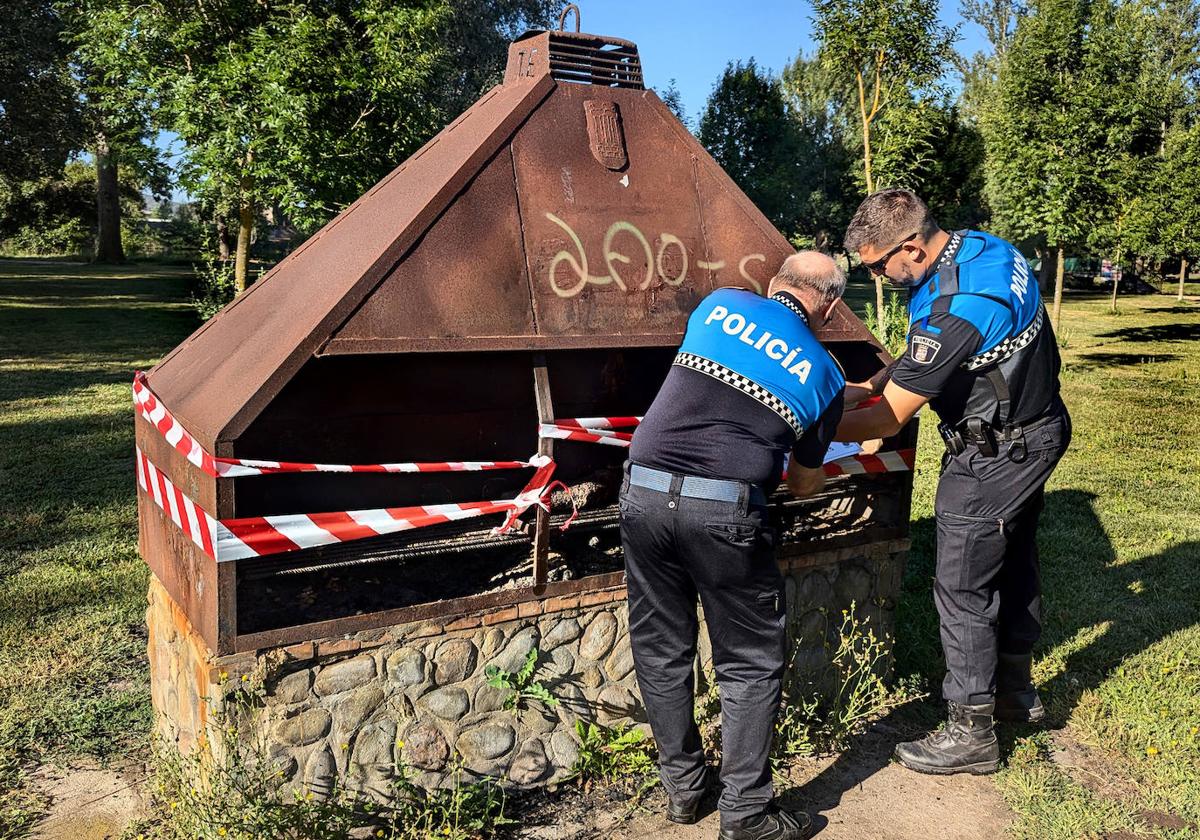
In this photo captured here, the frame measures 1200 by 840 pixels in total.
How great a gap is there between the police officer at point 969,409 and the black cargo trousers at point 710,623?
919 millimetres

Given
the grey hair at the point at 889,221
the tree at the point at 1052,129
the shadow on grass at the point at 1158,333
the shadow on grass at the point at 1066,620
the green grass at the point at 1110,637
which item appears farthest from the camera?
the shadow on grass at the point at 1158,333

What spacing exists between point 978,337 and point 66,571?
5.86 m

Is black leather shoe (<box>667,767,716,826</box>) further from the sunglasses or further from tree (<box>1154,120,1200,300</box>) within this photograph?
tree (<box>1154,120,1200,300</box>)

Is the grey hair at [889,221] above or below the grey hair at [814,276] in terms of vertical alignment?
above

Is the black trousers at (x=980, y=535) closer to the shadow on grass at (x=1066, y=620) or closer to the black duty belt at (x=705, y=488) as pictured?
the shadow on grass at (x=1066, y=620)

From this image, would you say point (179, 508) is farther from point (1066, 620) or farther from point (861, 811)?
point (1066, 620)

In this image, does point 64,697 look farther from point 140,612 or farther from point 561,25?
point 561,25

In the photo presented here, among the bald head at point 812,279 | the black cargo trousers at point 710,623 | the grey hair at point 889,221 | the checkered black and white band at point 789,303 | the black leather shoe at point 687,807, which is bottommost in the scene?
the black leather shoe at point 687,807

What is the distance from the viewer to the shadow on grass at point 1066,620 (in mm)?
4598

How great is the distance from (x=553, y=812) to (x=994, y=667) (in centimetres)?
203

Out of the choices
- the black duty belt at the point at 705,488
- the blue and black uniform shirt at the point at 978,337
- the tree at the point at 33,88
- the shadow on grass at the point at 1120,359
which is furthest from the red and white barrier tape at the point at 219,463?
the tree at the point at 33,88

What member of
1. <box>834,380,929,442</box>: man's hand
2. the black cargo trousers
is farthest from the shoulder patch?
the black cargo trousers

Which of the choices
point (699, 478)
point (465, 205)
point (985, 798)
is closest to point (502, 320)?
point (465, 205)

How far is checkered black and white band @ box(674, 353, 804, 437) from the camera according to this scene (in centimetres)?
341
